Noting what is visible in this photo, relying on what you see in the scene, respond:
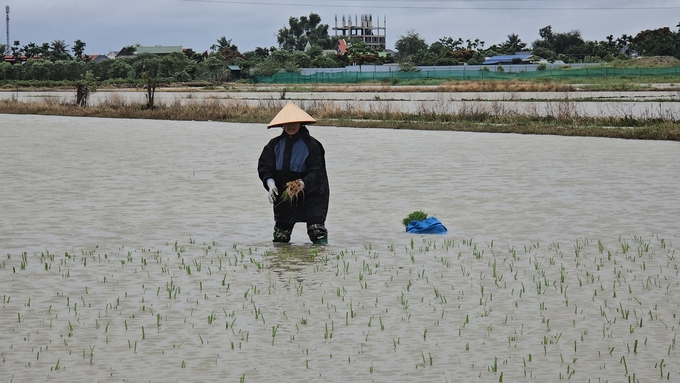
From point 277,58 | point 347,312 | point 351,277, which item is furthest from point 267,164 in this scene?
point 277,58

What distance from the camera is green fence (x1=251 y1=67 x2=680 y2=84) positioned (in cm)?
7862

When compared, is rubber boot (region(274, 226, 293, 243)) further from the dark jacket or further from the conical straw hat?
the conical straw hat

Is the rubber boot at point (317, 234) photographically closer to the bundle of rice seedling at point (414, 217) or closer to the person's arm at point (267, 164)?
the person's arm at point (267, 164)

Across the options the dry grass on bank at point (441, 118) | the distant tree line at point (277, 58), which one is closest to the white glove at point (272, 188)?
the dry grass on bank at point (441, 118)

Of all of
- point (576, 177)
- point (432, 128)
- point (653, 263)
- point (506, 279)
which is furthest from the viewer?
point (432, 128)

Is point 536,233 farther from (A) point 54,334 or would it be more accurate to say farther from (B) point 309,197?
(A) point 54,334

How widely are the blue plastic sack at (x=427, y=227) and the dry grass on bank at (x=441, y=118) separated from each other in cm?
1389

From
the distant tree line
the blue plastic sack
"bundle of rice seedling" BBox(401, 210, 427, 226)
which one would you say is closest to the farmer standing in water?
the blue plastic sack

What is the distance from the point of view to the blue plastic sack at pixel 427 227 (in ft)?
39.5

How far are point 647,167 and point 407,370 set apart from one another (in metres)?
13.2

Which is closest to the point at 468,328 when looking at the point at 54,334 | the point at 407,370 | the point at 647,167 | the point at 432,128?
the point at 407,370

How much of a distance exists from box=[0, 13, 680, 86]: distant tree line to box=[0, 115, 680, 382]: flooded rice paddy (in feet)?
186

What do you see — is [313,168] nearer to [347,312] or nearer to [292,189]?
[292,189]

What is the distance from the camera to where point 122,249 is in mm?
10922
